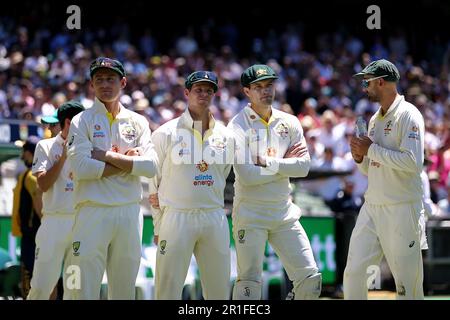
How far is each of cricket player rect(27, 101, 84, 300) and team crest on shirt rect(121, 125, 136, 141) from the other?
1185mm

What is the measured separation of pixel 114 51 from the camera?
21.7 m

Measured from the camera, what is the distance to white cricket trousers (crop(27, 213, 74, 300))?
960 centimetres

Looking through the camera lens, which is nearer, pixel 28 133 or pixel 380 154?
pixel 380 154

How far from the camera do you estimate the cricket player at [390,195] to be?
29.1 ft

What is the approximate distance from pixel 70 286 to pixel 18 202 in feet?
9.85

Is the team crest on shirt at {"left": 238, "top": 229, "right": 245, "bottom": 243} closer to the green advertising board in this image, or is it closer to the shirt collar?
the shirt collar

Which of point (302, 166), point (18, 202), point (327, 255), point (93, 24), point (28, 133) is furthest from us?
point (93, 24)

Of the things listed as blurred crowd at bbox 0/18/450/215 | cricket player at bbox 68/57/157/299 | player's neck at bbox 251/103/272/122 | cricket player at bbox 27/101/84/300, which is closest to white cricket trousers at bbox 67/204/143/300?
cricket player at bbox 68/57/157/299

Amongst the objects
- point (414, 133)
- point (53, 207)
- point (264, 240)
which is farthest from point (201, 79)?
point (53, 207)

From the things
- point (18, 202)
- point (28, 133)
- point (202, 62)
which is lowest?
point (18, 202)

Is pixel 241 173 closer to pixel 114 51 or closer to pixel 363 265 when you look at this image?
pixel 363 265

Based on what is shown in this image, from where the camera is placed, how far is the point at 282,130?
9.30 m

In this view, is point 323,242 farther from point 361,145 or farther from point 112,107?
point 112,107

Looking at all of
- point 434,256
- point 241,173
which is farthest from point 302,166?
point 434,256
